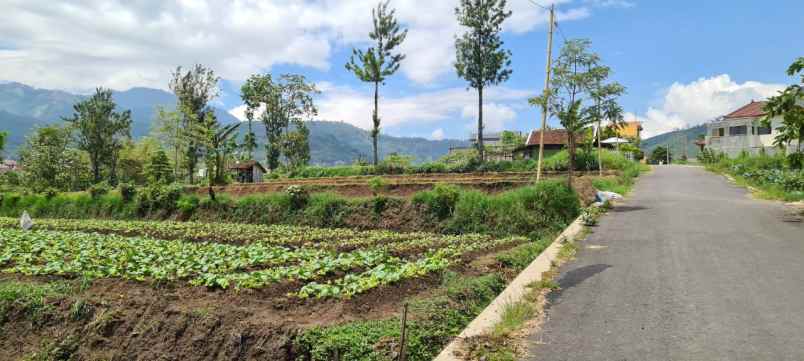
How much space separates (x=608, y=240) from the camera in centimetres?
1035

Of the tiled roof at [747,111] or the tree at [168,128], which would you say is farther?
the tree at [168,128]

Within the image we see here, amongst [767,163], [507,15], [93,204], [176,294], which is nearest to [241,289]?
[176,294]

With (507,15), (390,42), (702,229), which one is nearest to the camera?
(702,229)

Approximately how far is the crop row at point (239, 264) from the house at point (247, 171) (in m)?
39.6

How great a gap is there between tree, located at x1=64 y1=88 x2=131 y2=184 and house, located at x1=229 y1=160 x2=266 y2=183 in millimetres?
12137

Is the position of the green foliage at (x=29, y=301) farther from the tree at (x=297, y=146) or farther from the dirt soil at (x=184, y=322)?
the tree at (x=297, y=146)

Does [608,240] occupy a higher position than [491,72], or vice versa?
[491,72]

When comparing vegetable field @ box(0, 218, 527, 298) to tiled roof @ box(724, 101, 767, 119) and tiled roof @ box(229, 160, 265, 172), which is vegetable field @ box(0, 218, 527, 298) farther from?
tiled roof @ box(724, 101, 767, 119)

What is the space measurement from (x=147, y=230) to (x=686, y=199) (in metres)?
18.6

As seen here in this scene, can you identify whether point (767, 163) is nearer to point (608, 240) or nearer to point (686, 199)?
point (686, 199)

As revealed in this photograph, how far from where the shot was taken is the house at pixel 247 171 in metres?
52.0

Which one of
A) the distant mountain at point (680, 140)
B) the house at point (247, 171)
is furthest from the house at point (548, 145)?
the distant mountain at point (680, 140)

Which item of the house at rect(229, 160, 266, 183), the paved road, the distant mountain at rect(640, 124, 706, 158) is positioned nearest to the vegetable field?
the paved road

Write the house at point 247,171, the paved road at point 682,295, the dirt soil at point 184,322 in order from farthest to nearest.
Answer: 1. the house at point 247,171
2. the dirt soil at point 184,322
3. the paved road at point 682,295
